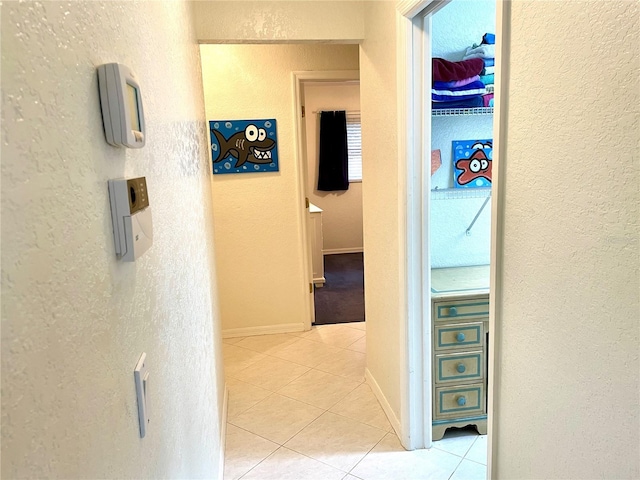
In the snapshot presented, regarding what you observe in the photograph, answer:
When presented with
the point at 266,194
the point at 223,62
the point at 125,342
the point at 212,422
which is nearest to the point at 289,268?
the point at 266,194

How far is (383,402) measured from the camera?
2533 millimetres

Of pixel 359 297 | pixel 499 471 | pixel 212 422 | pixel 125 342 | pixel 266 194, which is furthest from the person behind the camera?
pixel 359 297

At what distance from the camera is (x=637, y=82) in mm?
752

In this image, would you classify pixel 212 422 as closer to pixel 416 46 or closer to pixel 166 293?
pixel 166 293

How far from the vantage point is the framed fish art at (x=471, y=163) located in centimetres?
242

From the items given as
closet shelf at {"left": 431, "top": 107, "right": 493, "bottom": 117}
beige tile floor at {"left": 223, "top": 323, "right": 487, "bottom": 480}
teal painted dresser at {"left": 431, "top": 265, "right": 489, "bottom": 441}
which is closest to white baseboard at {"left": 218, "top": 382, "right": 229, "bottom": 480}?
beige tile floor at {"left": 223, "top": 323, "right": 487, "bottom": 480}

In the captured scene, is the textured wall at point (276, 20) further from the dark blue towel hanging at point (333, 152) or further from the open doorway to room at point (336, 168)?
the dark blue towel hanging at point (333, 152)

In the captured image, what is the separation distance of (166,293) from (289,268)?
2663 mm

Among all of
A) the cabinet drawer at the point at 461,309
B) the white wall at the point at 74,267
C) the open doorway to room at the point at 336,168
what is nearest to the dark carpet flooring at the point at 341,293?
the open doorway to room at the point at 336,168

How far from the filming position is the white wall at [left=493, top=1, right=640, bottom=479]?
80 cm

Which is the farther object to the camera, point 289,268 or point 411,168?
point 289,268

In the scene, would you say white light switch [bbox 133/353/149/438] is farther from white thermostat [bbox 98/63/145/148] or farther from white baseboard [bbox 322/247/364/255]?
white baseboard [bbox 322/247/364/255]

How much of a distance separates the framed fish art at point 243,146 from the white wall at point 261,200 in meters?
0.05

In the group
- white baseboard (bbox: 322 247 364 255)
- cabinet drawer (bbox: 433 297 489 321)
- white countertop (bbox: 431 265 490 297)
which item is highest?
white countertop (bbox: 431 265 490 297)
